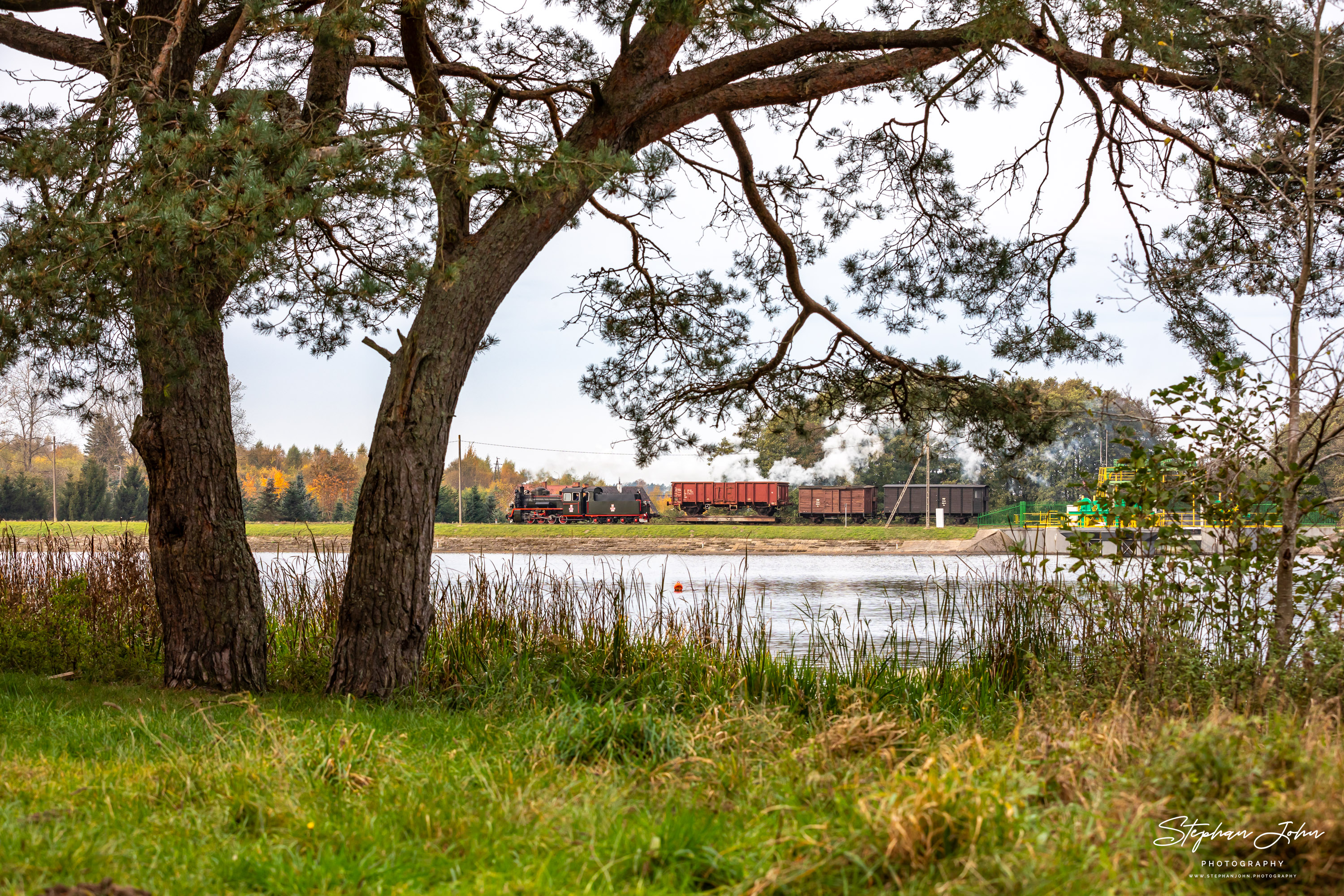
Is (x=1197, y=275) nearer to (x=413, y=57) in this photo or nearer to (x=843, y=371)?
(x=843, y=371)

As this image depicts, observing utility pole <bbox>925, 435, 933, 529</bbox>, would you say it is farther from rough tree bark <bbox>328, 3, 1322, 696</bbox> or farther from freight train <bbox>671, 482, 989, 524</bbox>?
rough tree bark <bbox>328, 3, 1322, 696</bbox>

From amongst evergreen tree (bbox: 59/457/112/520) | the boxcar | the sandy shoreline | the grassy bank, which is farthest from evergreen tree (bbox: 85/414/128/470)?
the boxcar

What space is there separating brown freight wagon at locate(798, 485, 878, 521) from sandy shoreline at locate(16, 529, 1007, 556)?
6650 mm

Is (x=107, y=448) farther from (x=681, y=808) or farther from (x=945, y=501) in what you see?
(x=681, y=808)

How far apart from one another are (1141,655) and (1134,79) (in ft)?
11.4

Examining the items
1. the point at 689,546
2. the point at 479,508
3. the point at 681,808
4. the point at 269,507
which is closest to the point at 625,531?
the point at 689,546

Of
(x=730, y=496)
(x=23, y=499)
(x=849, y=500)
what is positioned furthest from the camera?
(x=730, y=496)

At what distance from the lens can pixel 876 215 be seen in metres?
7.59

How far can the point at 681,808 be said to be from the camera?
2.55m

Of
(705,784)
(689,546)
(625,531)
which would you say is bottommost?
(689,546)

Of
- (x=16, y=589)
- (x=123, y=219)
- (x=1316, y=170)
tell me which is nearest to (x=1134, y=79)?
(x=1316, y=170)

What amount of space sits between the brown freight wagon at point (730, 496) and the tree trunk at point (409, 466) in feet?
107

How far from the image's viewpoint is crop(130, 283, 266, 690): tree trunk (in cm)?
554

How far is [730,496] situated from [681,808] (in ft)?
116
